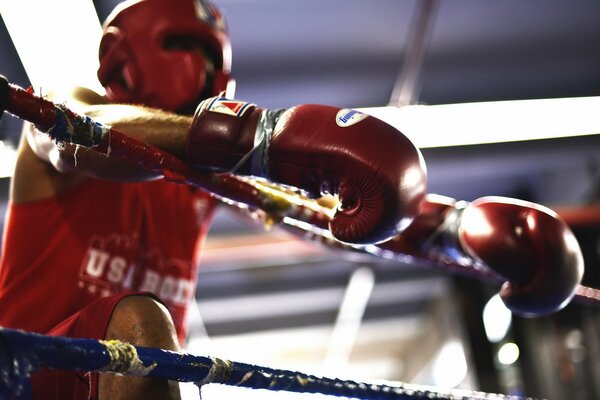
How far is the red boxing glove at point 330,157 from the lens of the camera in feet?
3.79

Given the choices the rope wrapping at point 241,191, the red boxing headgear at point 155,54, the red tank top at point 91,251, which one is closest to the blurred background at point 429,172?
the rope wrapping at point 241,191

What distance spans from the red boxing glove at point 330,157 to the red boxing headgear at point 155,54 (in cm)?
45

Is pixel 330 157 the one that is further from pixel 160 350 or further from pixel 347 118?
pixel 160 350

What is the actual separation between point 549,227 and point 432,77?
2488 mm

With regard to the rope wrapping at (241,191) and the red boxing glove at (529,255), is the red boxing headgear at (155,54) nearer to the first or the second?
the rope wrapping at (241,191)

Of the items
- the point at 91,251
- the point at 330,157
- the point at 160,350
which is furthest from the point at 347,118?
the point at 91,251

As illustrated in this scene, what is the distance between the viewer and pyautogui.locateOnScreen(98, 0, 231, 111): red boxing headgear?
1676mm

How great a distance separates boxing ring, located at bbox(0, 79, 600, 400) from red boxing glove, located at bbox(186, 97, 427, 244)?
9cm

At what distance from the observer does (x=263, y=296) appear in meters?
7.49

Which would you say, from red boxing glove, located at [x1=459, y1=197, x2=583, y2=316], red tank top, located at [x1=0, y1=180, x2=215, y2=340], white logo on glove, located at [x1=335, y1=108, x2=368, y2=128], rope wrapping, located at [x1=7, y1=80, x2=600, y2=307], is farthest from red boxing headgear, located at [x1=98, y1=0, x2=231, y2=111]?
red boxing glove, located at [x1=459, y1=197, x2=583, y2=316]

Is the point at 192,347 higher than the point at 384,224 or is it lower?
lower

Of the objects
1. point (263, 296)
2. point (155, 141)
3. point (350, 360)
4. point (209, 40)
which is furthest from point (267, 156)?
point (350, 360)

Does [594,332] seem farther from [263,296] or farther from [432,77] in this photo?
[263,296]

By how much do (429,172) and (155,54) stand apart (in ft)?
12.1
